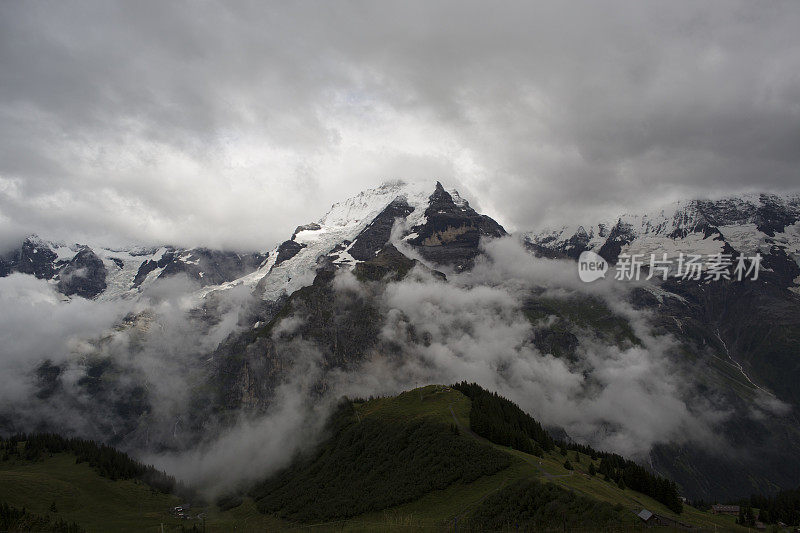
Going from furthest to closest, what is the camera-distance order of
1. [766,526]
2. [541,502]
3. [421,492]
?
[421,492] < [766,526] < [541,502]

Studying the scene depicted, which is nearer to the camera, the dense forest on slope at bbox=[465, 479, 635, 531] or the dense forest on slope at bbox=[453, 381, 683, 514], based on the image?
the dense forest on slope at bbox=[465, 479, 635, 531]

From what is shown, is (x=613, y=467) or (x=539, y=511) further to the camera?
(x=613, y=467)

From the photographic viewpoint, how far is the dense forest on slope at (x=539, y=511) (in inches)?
4080

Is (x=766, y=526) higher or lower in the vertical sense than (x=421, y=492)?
higher

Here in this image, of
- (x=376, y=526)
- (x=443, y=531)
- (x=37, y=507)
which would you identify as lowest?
(x=37, y=507)

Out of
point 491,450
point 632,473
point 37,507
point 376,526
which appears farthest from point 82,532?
point 632,473

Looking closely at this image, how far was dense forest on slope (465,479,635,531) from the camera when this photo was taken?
104 metres

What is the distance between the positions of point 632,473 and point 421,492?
68810 mm

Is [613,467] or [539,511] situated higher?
[539,511]

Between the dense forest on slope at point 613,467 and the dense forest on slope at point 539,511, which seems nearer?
the dense forest on slope at point 539,511

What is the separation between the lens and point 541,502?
388ft

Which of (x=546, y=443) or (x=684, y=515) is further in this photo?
(x=546, y=443)

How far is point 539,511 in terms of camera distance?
115188mm

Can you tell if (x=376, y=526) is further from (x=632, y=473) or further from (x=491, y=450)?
A: (x=632, y=473)
